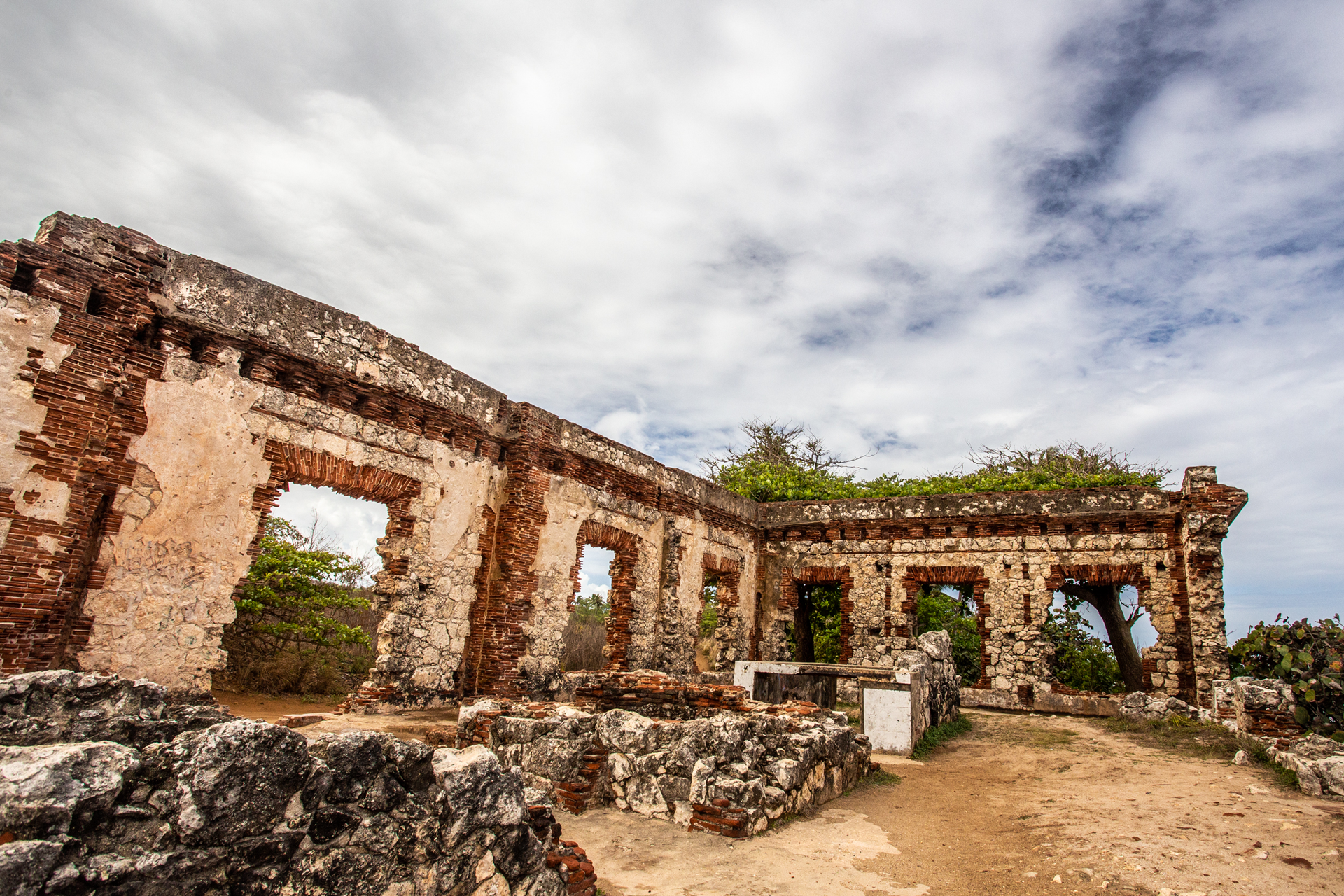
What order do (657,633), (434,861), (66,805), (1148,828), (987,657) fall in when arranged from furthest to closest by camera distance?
(987,657) < (657,633) < (1148,828) < (434,861) < (66,805)

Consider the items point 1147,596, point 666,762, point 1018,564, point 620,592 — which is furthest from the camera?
point 1018,564

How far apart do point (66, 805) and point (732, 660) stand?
13369 mm

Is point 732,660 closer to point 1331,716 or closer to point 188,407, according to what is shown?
point 1331,716

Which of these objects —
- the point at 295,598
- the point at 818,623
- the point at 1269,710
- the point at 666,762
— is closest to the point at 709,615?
the point at 818,623

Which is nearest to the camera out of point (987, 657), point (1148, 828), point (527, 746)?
point (1148, 828)

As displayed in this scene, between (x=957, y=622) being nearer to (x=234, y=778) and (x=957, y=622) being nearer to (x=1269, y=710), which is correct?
(x=1269, y=710)

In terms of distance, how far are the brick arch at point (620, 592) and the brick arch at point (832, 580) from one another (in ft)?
15.5

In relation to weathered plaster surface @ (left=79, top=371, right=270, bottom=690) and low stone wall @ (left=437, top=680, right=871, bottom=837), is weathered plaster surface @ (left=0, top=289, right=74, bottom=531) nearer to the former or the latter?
weathered plaster surface @ (left=79, top=371, right=270, bottom=690)

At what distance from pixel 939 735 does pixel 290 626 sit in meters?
9.01

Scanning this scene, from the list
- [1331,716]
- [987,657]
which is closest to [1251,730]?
[1331,716]

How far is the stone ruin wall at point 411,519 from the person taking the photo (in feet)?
19.7

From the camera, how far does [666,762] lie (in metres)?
5.44

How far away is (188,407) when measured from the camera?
684 cm

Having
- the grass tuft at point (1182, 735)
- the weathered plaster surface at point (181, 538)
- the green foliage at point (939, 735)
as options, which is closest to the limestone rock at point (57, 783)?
the weathered plaster surface at point (181, 538)
